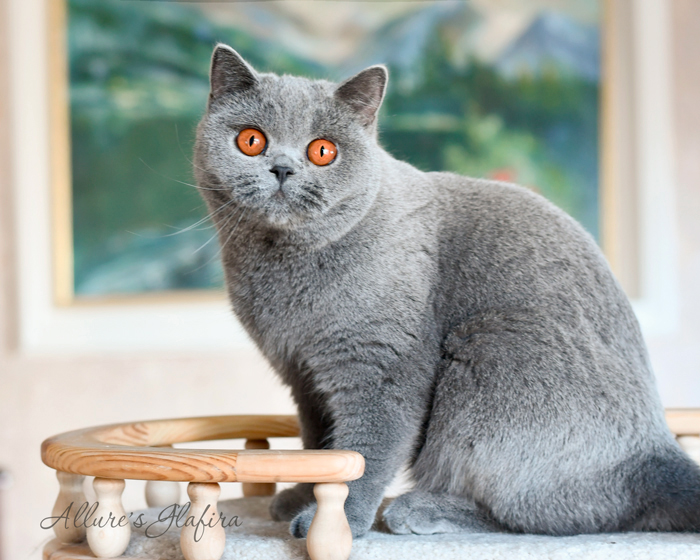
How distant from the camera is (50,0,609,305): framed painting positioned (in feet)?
7.54

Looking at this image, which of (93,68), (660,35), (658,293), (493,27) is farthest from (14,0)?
(658,293)

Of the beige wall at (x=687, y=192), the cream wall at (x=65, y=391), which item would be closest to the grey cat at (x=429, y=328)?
the cream wall at (x=65, y=391)

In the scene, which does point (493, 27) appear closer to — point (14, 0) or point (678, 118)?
point (678, 118)

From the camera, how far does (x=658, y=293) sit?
2496 mm

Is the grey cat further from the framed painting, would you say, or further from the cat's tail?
the framed painting

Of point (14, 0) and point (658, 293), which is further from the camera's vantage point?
point (658, 293)

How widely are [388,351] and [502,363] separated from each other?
0.15 meters

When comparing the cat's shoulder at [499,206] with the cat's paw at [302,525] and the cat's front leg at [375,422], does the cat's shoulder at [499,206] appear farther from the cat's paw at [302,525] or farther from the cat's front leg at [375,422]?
the cat's paw at [302,525]

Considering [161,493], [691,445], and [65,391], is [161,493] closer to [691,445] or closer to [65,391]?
[691,445]

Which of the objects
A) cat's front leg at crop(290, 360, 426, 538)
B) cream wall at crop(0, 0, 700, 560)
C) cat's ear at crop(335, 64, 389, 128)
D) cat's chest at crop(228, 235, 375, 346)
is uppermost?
cat's ear at crop(335, 64, 389, 128)

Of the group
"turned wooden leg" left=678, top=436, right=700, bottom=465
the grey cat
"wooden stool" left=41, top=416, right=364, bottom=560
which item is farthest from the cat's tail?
"wooden stool" left=41, top=416, right=364, bottom=560

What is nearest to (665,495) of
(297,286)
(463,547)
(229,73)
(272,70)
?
(463,547)

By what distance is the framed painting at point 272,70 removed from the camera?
230 centimetres

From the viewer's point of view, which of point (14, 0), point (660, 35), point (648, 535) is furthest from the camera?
point (660, 35)
